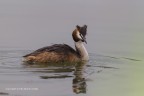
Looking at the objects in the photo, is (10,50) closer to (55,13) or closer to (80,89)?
(80,89)

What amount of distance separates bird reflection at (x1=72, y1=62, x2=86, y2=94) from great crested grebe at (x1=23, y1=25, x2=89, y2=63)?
24.3 inches

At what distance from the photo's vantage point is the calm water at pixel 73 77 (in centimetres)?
1020

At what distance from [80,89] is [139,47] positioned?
6226 mm

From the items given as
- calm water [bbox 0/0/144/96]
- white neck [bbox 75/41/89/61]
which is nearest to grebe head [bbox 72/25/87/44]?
white neck [bbox 75/41/89/61]

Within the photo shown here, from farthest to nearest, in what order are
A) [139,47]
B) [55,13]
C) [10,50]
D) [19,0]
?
[19,0], [55,13], [139,47], [10,50]

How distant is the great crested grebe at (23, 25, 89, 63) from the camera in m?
13.6

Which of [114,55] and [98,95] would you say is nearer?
[98,95]

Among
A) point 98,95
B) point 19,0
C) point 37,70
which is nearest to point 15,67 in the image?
point 37,70

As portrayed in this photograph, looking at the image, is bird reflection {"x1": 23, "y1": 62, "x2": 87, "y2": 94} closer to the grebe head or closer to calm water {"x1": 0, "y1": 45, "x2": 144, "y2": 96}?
calm water {"x1": 0, "y1": 45, "x2": 144, "y2": 96}

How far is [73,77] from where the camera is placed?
1186 cm

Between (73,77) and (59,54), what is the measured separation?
2.13m

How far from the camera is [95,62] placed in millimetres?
14023

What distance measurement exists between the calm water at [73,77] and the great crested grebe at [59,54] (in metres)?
0.32

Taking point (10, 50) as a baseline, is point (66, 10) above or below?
above
